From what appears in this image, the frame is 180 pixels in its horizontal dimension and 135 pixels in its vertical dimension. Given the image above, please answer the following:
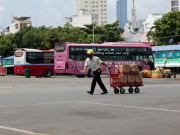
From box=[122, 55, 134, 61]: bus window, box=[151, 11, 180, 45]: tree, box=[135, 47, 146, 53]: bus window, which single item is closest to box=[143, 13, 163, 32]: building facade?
box=[151, 11, 180, 45]: tree

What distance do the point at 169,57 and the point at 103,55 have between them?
13.6 metres

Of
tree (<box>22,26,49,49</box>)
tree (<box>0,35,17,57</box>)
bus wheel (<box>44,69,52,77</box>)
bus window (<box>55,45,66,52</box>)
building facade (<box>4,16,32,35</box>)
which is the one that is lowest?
bus wheel (<box>44,69,52,77</box>)

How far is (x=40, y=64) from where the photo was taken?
55.8 m

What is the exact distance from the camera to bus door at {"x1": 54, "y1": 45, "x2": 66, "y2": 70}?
160 feet

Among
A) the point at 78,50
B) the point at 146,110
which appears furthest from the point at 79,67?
the point at 146,110

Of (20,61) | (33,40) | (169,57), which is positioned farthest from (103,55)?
(33,40)

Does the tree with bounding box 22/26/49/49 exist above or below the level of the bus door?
above

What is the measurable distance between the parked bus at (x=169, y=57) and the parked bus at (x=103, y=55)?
24.6 ft

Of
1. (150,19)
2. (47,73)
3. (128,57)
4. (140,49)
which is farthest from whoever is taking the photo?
(150,19)

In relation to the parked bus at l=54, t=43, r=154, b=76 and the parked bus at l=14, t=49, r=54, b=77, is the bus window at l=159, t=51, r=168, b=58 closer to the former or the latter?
the parked bus at l=54, t=43, r=154, b=76

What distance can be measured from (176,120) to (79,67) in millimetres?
39138

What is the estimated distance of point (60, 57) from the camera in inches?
1948

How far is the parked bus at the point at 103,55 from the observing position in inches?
1916

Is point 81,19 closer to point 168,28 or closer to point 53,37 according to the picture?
point 53,37
